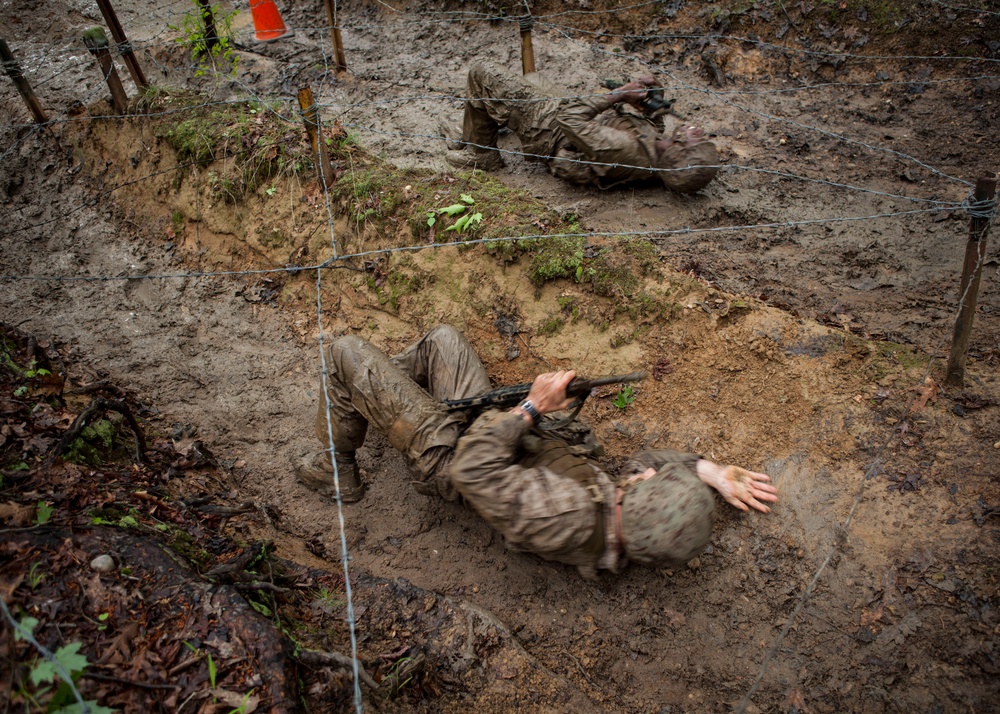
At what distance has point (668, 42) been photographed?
7270 mm

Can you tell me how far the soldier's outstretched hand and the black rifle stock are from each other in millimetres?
675

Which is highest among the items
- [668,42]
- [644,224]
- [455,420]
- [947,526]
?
[668,42]

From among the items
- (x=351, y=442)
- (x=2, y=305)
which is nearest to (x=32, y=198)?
(x=2, y=305)

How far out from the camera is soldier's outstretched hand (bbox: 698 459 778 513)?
337 cm

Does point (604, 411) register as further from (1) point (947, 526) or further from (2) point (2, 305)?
(2) point (2, 305)

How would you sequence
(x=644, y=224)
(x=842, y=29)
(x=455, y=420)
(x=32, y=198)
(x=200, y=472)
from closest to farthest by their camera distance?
(x=455, y=420) < (x=200, y=472) < (x=644, y=224) < (x=32, y=198) < (x=842, y=29)

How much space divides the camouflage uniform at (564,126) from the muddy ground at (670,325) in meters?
0.25

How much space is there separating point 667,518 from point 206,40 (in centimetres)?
724

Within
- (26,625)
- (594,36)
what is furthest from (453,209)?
(594,36)

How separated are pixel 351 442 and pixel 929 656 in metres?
3.31

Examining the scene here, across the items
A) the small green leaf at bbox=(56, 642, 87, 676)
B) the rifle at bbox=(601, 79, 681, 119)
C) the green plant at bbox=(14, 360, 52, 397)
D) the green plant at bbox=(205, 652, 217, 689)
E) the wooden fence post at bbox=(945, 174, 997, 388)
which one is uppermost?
the rifle at bbox=(601, 79, 681, 119)

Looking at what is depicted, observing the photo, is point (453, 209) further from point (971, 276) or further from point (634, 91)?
point (971, 276)

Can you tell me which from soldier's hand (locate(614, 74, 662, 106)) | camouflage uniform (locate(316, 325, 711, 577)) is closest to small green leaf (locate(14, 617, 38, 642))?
camouflage uniform (locate(316, 325, 711, 577))

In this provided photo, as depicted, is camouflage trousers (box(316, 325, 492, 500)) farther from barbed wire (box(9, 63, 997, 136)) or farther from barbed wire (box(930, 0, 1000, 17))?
barbed wire (box(930, 0, 1000, 17))
